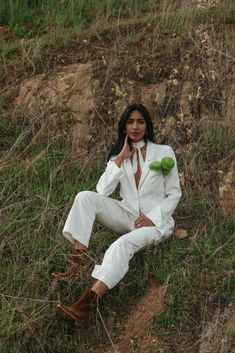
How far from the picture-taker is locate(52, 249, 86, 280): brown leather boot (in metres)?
5.08

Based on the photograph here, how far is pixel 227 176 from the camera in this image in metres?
6.09

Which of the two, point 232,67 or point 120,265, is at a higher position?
point 232,67

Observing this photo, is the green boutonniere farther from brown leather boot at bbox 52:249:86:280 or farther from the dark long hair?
brown leather boot at bbox 52:249:86:280

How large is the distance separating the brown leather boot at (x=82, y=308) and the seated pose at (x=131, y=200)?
103 mm

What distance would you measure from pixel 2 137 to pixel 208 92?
1935 millimetres

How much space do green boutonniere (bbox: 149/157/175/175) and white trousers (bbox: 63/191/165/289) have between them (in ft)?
1.21

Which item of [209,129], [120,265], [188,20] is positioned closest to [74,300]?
[120,265]

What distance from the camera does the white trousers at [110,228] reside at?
4.84m

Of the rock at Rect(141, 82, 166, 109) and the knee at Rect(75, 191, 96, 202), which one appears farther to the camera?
the rock at Rect(141, 82, 166, 109)

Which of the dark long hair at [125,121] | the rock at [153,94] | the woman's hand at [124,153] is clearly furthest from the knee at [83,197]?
the rock at [153,94]

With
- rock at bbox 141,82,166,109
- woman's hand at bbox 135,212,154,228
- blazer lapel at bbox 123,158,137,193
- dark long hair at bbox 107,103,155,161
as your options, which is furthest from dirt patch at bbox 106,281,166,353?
rock at bbox 141,82,166,109

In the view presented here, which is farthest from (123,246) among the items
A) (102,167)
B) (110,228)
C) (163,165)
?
(102,167)

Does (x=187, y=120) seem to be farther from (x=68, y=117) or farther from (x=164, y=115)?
(x=68, y=117)

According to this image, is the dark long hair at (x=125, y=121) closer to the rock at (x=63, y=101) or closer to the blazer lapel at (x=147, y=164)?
the blazer lapel at (x=147, y=164)
